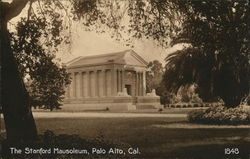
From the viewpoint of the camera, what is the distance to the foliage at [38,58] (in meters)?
10.9

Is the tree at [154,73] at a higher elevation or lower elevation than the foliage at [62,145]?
higher

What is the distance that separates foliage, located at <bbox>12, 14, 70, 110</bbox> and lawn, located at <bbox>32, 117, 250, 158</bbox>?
950 mm

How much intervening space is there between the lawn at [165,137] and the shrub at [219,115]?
92 centimetres

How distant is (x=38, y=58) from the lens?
1119cm

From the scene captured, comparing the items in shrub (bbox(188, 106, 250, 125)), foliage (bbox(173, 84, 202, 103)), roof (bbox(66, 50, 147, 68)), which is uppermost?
roof (bbox(66, 50, 147, 68))

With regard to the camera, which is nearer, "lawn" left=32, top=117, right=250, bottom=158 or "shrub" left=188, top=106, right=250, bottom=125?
"lawn" left=32, top=117, right=250, bottom=158

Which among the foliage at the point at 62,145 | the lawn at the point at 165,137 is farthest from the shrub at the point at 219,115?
the foliage at the point at 62,145

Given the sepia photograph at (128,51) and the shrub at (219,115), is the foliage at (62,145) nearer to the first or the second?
the sepia photograph at (128,51)

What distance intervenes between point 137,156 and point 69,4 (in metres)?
4.67

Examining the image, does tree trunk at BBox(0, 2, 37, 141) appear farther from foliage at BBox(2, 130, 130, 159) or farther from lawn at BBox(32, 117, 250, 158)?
lawn at BBox(32, 117, 250, 158)

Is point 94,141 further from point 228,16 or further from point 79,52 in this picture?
point 228,16

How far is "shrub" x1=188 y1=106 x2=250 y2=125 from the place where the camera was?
1309 centimetres

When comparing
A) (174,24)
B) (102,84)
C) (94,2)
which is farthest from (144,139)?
(102,84)

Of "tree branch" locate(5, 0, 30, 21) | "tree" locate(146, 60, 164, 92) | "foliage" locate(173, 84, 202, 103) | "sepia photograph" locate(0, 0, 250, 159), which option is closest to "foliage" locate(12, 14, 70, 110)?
"sepia photograph" locate(0, 0, 250, 159)
